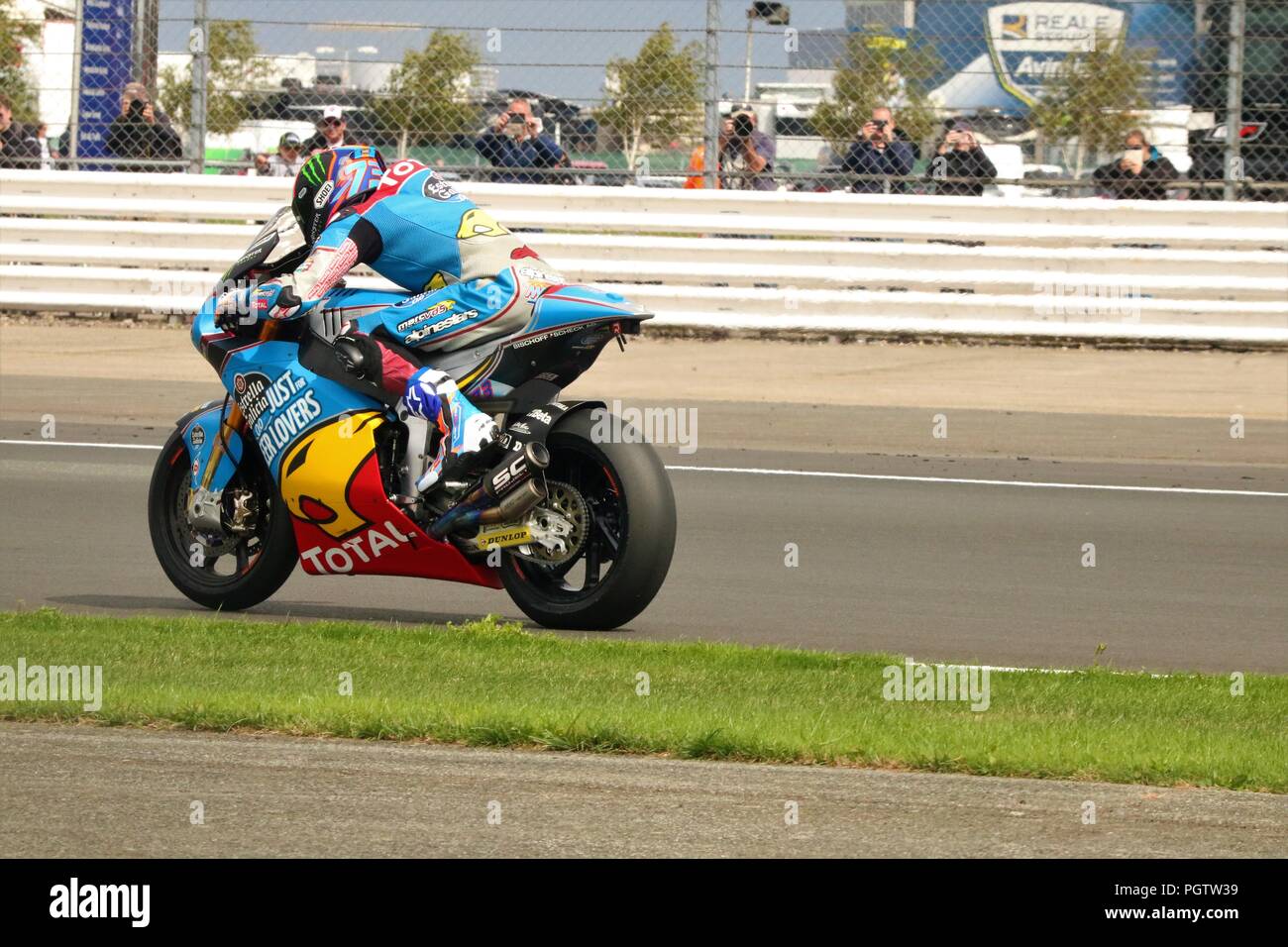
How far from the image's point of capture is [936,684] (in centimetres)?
716

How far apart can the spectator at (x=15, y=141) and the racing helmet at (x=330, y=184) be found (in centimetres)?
1017

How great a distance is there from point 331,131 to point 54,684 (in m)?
10.2

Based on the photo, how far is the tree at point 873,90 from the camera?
16453 mm

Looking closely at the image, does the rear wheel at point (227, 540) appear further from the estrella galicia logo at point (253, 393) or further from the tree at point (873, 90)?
the tree at point (873, 90)

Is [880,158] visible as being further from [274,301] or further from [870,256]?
[274,301]

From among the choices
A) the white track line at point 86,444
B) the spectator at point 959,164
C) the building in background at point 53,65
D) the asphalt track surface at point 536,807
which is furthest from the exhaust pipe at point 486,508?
the building in background at point 53,65

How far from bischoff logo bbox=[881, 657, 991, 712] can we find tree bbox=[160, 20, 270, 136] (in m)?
11.4

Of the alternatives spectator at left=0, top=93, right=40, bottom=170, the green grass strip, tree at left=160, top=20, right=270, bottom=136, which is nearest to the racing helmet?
the green grass strip

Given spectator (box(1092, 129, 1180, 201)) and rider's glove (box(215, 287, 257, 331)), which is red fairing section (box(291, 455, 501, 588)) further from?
spectator (box(1092, 129, 1180, 201))

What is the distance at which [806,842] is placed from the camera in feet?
16.3

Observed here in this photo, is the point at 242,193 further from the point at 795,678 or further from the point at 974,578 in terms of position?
the point at 795,678

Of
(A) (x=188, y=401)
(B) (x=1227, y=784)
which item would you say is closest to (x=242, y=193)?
(A) (x=188, y=401)

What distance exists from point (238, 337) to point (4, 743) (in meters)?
2.79
